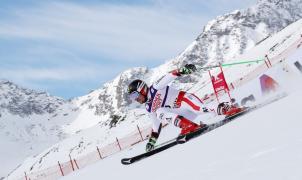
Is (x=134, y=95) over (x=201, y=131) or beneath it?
over

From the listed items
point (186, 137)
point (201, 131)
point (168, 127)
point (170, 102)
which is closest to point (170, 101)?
point (170, 102)

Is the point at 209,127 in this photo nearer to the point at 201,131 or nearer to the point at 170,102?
the point at 201,131

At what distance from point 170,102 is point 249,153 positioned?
490 centimetres

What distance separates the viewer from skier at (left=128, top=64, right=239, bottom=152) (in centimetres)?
986

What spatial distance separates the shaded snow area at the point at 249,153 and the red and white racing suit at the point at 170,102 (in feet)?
3.81

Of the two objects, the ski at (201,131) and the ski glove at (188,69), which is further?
the ski glove at (188,69)

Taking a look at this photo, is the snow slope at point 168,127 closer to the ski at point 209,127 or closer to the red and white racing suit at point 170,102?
the ski at point 209,127

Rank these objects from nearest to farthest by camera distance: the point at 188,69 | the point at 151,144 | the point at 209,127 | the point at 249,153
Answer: the point at 249,153, the point at 209,127, the point at 188,69, the point at 151,144

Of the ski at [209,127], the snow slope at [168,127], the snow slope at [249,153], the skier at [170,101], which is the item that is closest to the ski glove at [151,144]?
the skier at [170,101]

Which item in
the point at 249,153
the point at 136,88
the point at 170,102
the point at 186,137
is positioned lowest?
the point at 186,137

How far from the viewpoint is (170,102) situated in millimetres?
10023

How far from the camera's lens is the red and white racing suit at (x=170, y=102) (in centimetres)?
990

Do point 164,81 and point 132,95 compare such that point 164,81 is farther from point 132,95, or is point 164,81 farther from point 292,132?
point 292,132

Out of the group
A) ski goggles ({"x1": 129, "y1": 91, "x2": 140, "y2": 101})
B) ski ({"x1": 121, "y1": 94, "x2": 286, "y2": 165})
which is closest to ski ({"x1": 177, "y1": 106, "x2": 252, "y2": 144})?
ski ({"x1": 121, "y1": 94, "x2": 286, "y2": 165})
